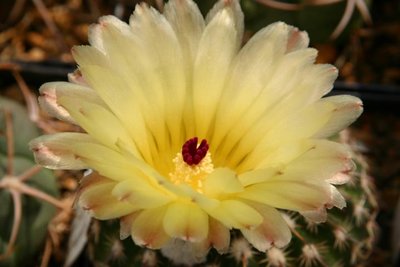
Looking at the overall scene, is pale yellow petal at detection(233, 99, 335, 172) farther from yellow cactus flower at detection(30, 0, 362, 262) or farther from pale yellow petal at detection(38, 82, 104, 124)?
pale yellow petal at detection(38, 82, 104, 124)

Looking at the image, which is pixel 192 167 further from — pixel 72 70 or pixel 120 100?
pixel 72 70

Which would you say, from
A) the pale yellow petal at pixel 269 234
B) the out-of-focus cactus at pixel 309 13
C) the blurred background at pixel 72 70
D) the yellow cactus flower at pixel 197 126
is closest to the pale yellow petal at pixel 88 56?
the yellow cactus flower at pixel 197 126

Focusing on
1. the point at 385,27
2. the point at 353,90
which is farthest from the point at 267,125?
the point at 385,27

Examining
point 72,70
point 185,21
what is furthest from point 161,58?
point 72,70

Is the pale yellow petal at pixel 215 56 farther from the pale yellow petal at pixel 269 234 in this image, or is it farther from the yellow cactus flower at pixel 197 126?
the pale yellow petal at pixel 269 234

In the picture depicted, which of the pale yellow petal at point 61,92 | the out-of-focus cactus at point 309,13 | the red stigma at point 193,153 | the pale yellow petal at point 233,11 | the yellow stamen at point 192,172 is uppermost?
the pale yellow petal at point 233,11

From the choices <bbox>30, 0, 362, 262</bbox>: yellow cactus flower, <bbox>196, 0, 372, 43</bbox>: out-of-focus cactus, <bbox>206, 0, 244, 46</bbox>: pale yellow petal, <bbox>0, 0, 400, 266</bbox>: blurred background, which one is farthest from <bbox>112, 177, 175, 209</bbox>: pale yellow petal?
<bbox>196, 0, 372, 43</bbox>: out-of-focus cactus
